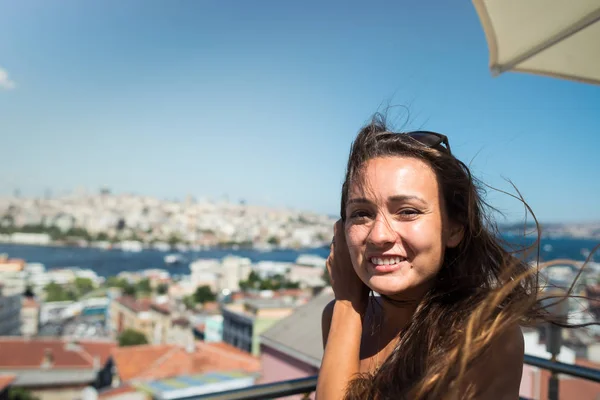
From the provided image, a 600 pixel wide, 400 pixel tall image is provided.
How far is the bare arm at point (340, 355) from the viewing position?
829mm

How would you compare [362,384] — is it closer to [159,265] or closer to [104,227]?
[159,265]

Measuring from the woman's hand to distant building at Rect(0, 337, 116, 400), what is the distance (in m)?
36.0

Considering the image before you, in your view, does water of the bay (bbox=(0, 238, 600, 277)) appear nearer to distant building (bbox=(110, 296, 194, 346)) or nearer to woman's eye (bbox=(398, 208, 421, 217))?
A: distant building (bbox=(110, 296, 194, 346))

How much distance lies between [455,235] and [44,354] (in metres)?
39.4

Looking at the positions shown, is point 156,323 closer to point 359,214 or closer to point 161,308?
point 161,308

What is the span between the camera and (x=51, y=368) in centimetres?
3167

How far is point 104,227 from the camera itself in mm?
105875

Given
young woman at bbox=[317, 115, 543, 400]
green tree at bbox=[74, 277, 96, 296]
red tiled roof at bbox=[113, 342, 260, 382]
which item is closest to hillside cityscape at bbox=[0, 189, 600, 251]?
green tree at bbox=[74, 277, 96, 296]

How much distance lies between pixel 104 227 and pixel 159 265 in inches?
964

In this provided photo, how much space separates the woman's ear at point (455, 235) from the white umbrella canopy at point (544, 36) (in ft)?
2.97

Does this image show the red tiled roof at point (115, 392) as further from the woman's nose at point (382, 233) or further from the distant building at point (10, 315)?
the distant building at point (10, 315)

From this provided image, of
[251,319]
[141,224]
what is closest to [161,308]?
[251,319]

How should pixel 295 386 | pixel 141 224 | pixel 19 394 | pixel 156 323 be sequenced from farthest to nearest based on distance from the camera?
pixel 141 224 < pixel 156 323 < pixel 19 394 < pixel 295 386

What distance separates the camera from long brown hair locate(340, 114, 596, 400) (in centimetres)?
72
